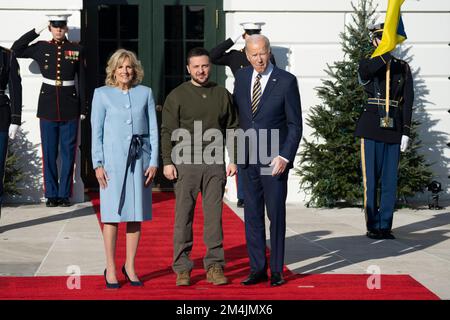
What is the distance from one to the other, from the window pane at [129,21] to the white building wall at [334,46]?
1267mm

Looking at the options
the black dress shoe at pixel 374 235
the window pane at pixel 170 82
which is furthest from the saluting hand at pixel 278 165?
the window pane at pixel 170 82

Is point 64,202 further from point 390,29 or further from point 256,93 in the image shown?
point 256,93

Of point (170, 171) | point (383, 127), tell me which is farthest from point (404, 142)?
point (170, 171)

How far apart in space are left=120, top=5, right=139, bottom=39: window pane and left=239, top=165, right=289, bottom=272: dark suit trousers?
6.46 m

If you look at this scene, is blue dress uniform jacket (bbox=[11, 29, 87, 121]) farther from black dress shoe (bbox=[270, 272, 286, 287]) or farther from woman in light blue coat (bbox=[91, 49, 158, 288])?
black dress shoe (bbox=[270, 272, 286, 287])

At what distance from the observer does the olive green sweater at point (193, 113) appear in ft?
25.8

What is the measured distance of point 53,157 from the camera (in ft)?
42.5

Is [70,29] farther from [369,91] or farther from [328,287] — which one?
[328,287]

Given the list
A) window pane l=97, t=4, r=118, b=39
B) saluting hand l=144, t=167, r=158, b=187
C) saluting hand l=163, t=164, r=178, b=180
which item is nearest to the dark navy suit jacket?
saluting hand l=163, t=164, r=178, b=180

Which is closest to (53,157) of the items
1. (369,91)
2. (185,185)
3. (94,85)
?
(94,85)

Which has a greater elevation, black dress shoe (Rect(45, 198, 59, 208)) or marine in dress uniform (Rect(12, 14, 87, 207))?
marine in dress uniform (Rect(12, 14, 87, 207))

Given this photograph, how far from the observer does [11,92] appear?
1074 cm

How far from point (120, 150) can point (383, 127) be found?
12.5ft

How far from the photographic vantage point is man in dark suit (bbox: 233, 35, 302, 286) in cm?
790
